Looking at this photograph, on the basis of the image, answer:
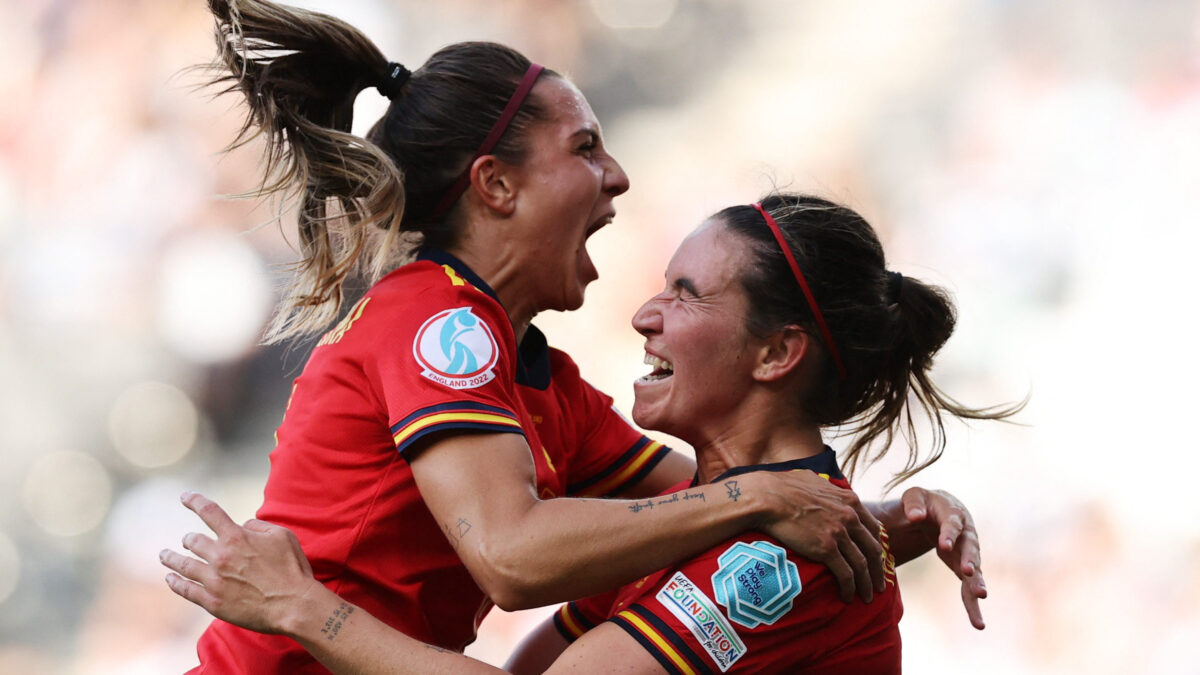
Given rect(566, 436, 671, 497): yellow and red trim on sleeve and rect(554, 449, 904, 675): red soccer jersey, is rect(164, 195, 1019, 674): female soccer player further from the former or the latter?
rect(566, 436, 671, 497): yellow and red trim on sleeve

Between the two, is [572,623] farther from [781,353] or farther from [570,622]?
[781,353]

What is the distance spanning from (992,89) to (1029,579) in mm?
2341

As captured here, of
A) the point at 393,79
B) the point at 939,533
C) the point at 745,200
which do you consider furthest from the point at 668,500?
the point at 745,200

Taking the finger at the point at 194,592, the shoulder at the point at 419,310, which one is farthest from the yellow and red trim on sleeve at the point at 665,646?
the finger at the point at 194,592

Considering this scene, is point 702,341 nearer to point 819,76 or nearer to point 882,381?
point 882,381

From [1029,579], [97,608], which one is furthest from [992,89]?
[97,608]

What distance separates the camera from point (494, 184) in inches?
86.0

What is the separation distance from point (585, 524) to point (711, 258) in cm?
55

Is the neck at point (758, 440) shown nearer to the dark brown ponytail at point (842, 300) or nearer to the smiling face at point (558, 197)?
the dark brown ponytail at point (842, 300)

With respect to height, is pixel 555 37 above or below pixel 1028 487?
above

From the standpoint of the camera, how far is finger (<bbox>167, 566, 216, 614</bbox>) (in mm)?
1777

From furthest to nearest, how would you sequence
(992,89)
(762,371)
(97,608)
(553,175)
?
(992,89), (97,608), (553,175), (762,371)

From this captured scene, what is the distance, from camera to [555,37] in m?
6.23

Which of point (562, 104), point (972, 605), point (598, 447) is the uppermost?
point (562, 104)
